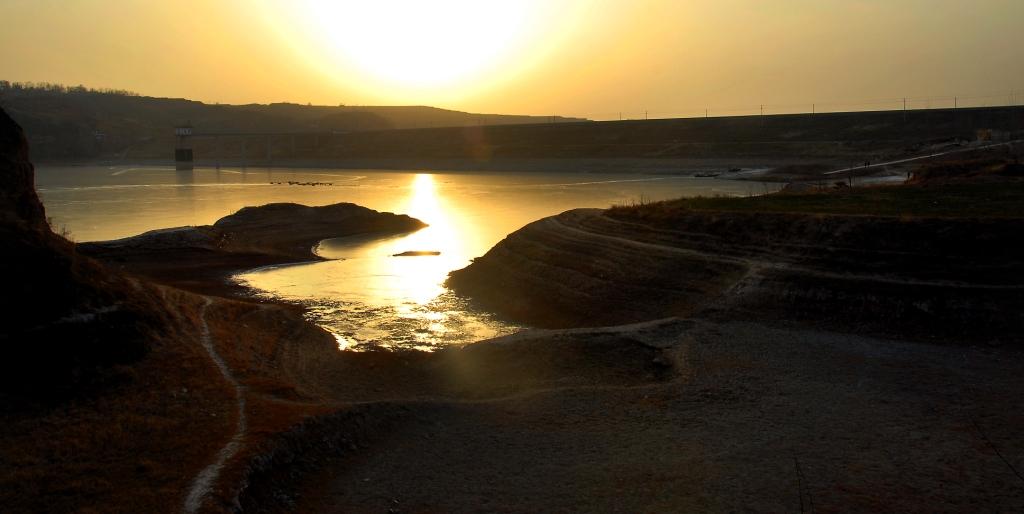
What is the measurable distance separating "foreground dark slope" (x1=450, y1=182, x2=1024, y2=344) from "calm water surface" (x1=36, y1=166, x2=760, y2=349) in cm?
295

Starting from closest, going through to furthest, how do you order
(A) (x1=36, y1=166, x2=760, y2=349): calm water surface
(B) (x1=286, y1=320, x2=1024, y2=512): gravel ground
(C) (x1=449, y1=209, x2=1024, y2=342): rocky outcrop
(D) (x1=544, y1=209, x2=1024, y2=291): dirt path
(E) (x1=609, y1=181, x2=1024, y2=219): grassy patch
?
1. (B) (x1=286, y1=320, x2=1024, y2=512): gravel ground
2. (C) (x1=449, y1=209, x2=1024, y2=342): rocky outcrop
3. (D) (x1=544, y1=209, x2=1024, y2=291): dirt path
4. (E) (x1=609, y1=181, x2=1024, y2=219): grassy patch
5. (A) (x1=36, y1=166, x2=760, y2=349): calm water surface

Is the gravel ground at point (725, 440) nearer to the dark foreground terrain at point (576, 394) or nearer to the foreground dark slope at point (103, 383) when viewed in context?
the dark foreground terrain at point (576, 394)

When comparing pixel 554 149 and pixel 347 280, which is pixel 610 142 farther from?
pixel 347 280

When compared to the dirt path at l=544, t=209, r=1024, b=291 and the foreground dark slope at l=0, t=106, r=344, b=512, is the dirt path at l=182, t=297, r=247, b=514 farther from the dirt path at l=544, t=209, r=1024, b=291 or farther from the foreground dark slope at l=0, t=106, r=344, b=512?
the dirt path at l=544, t=209, r=1024, b=291

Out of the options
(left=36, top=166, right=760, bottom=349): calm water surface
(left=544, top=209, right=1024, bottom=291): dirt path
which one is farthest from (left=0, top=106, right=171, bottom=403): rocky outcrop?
(left=544, top=209, right=1024, bottom=291): dirt path

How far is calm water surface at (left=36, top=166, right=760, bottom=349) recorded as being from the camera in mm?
25391

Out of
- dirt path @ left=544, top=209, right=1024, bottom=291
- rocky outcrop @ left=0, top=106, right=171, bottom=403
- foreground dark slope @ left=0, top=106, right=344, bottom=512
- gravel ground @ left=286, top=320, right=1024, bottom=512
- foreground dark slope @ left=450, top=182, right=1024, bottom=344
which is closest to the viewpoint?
foreground dark slope @ left=0, top=106, right=344, bottom=512

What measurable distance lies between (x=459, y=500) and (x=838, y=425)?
617 cm

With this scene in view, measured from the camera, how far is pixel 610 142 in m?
158

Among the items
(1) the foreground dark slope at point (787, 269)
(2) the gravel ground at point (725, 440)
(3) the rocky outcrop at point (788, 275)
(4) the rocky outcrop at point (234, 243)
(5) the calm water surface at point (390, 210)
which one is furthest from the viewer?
(4) the rocky outcrop at point (234, 243)

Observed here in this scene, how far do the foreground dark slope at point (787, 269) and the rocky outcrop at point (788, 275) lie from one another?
4cm

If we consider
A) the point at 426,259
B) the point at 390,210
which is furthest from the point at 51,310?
the point at 390,210

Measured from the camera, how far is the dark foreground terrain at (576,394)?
33.7 feet

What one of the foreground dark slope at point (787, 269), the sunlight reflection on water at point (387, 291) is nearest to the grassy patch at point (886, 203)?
the foreground dark slope at point (787, 269)
